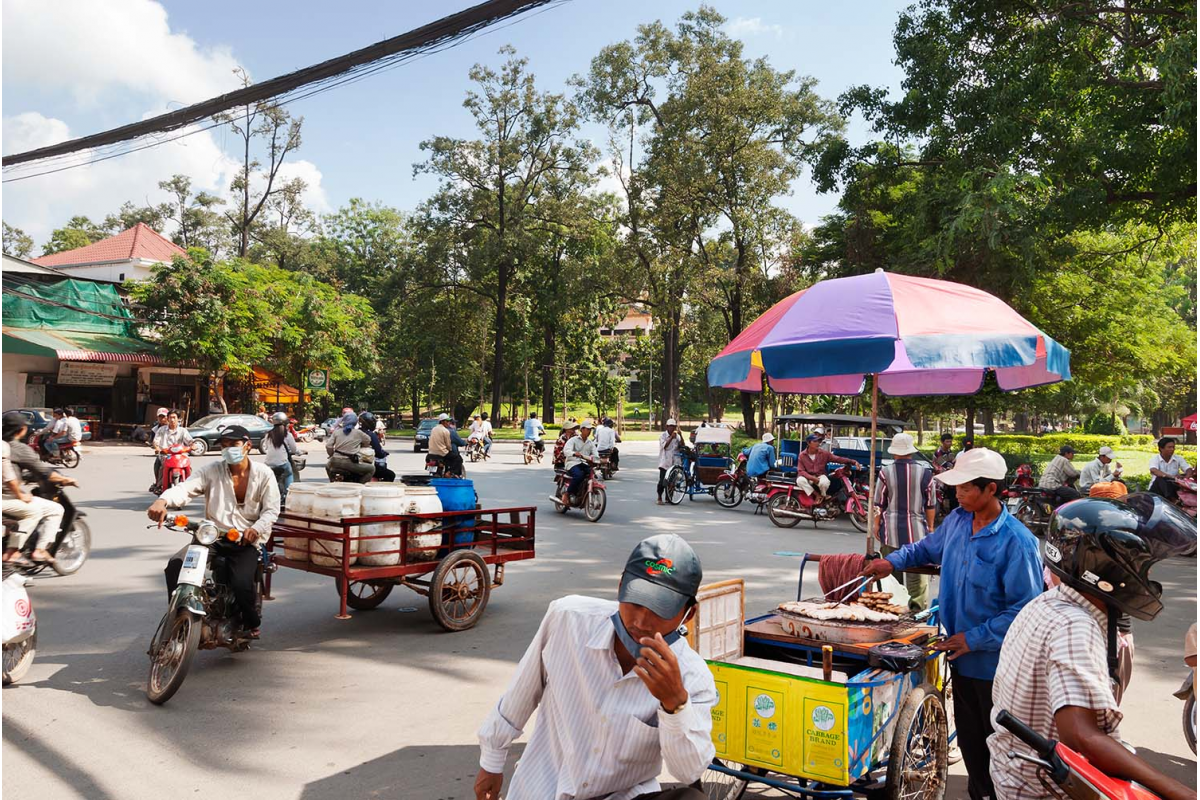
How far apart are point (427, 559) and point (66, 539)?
4.57m

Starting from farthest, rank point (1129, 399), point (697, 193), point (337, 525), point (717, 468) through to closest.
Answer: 1. point (1129, 399)
2. point (697, 193)
3. point (717, 468)
4. point (337, 525)

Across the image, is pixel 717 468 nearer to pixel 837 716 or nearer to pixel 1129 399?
pixel 837 716

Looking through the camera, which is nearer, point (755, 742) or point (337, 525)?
point (755, 742)

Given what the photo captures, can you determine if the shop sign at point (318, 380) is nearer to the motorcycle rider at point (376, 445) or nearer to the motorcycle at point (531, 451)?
the motorcycle at point (531, 451)

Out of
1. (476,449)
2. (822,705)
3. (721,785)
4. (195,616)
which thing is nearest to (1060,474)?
(721,785)

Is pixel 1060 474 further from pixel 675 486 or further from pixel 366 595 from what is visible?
pixel 366 595

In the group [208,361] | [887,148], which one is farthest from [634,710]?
[208,361]

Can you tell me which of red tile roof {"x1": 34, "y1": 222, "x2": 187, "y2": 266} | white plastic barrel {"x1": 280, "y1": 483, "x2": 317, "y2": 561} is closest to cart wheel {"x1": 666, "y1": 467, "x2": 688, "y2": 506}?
white plastic barrel {"x1": 280, "y1": 483, "x2": 317, "y2": 561}

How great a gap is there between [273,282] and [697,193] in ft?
63.9

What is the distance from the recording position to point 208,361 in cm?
3362

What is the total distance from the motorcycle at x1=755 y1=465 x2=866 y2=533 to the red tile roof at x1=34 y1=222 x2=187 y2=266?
135 feet

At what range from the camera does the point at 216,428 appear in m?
29.0

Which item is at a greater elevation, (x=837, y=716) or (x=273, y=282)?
(x=273, y=282)

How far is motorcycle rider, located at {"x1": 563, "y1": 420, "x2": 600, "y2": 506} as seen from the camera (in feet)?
50.9
